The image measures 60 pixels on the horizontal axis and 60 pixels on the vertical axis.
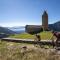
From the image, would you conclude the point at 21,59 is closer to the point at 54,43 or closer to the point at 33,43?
the point at 54,43

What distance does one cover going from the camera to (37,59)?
908 centimetres

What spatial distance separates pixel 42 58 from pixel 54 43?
9.00m

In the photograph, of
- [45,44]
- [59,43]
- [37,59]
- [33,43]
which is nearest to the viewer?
[37,59]

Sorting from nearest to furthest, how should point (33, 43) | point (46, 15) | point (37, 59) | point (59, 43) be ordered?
point (37, 59)
point (59, 43)
point (33, 43)
point (46, 15)

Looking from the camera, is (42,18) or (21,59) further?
(42,18)

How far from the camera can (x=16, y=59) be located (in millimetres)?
9617

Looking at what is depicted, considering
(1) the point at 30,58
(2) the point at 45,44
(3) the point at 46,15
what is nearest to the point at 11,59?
(1) the point at 30,58

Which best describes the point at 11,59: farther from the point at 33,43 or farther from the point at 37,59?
the point at 33,43

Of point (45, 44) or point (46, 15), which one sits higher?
point (46, 15)

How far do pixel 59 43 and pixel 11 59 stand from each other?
363 inches

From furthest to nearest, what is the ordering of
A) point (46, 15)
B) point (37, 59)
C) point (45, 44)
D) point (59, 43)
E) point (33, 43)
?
point (46, 15)
point (33, 43)
point (45, 44)
point (59, 43)
point (37, 59)

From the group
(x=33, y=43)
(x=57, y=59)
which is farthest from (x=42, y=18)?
(x=57, y=59)

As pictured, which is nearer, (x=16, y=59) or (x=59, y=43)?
(x=16, y=59)

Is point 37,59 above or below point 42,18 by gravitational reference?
below
